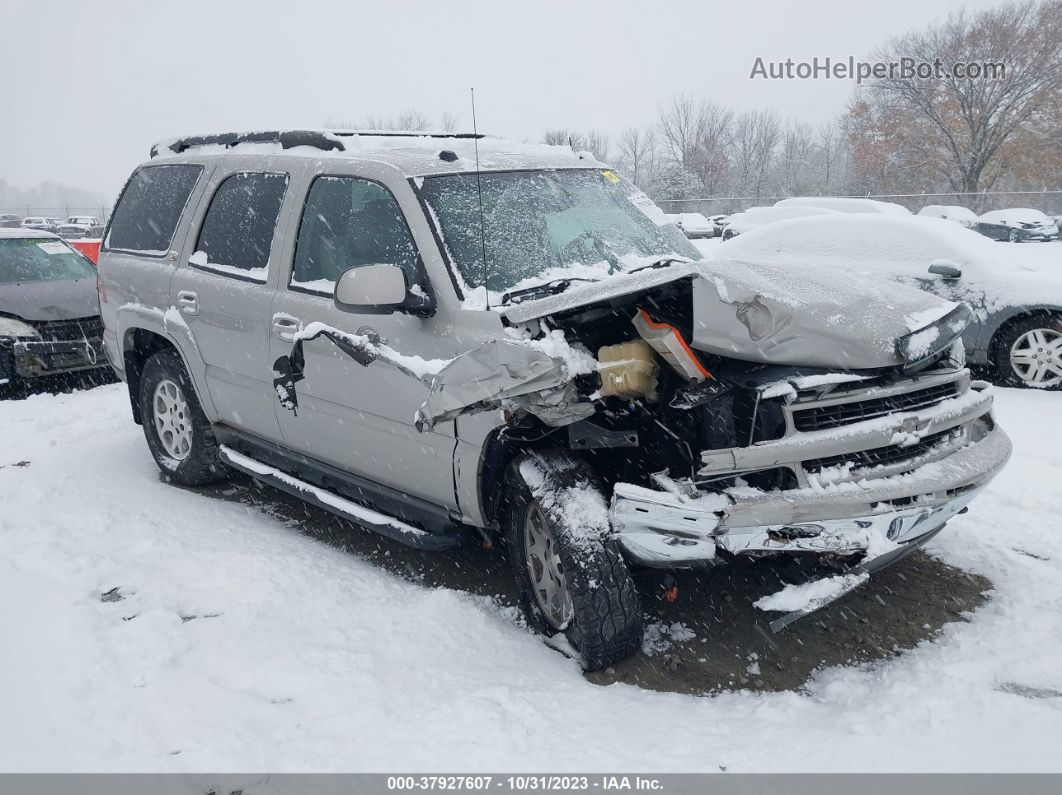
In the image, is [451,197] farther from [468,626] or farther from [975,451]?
[975,451]

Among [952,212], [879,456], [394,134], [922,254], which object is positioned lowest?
[952,212]

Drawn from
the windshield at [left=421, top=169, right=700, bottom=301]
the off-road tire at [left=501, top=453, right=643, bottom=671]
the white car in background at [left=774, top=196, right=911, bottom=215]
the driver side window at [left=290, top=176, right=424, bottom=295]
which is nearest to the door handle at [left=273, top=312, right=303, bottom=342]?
the driver side window at [left=290, top=176, right=424, bottom=295]

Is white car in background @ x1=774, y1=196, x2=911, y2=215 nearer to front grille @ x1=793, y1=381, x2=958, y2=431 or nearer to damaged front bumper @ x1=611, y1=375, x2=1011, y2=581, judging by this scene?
front grille @ x1=793, y1=381, x2=958, y2=431

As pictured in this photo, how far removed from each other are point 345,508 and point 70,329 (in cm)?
586

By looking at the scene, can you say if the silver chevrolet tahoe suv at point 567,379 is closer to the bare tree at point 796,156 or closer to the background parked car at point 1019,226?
the background parked car at point 1019,226

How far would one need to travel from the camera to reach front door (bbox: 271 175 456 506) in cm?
383

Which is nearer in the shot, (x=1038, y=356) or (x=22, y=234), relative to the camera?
(x=1038, y=356)

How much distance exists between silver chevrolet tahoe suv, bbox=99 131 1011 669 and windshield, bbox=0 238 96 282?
5523 mm

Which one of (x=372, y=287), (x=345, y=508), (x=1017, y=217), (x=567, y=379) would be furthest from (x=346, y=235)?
(x=1017, y=217)

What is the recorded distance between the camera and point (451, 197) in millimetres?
4000

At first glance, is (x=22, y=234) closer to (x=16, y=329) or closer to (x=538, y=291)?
(x=16, y=329)

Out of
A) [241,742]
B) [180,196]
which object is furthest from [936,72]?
[241,742]

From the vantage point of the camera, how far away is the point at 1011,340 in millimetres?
7699
